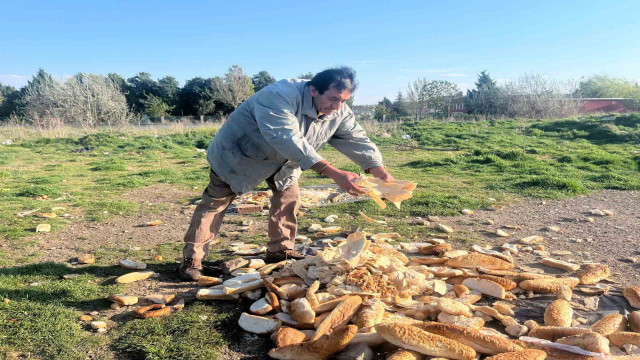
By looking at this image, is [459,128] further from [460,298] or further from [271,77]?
[271,77]

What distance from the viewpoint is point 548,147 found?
14352 mm

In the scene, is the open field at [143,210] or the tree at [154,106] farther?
the tree at [154,106]

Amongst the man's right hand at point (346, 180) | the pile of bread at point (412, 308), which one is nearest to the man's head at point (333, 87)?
the man's right hand at point (346, 180)

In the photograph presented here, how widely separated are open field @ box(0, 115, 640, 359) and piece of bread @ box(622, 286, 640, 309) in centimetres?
174

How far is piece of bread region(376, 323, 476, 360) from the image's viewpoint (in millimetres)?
2131

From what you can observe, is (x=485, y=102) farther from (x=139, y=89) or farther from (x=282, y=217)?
(x=282, y=217)

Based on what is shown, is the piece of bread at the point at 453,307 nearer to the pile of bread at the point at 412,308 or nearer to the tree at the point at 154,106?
the pile of bread at the point at 412,308

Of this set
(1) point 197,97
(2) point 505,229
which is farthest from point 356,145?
(1) point 197,97

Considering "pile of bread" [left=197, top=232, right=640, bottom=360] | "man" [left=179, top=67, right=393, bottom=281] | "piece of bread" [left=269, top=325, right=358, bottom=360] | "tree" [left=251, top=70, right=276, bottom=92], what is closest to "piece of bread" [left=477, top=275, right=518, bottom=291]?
"pile of bread" [left=197, top=232, right=640, bottom=360]

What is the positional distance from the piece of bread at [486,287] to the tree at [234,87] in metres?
31.9

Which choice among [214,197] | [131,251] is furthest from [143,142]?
[214,197]

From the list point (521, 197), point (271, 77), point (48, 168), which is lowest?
point (521, 197)

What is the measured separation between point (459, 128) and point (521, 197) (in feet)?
46.9

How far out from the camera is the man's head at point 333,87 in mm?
3000
